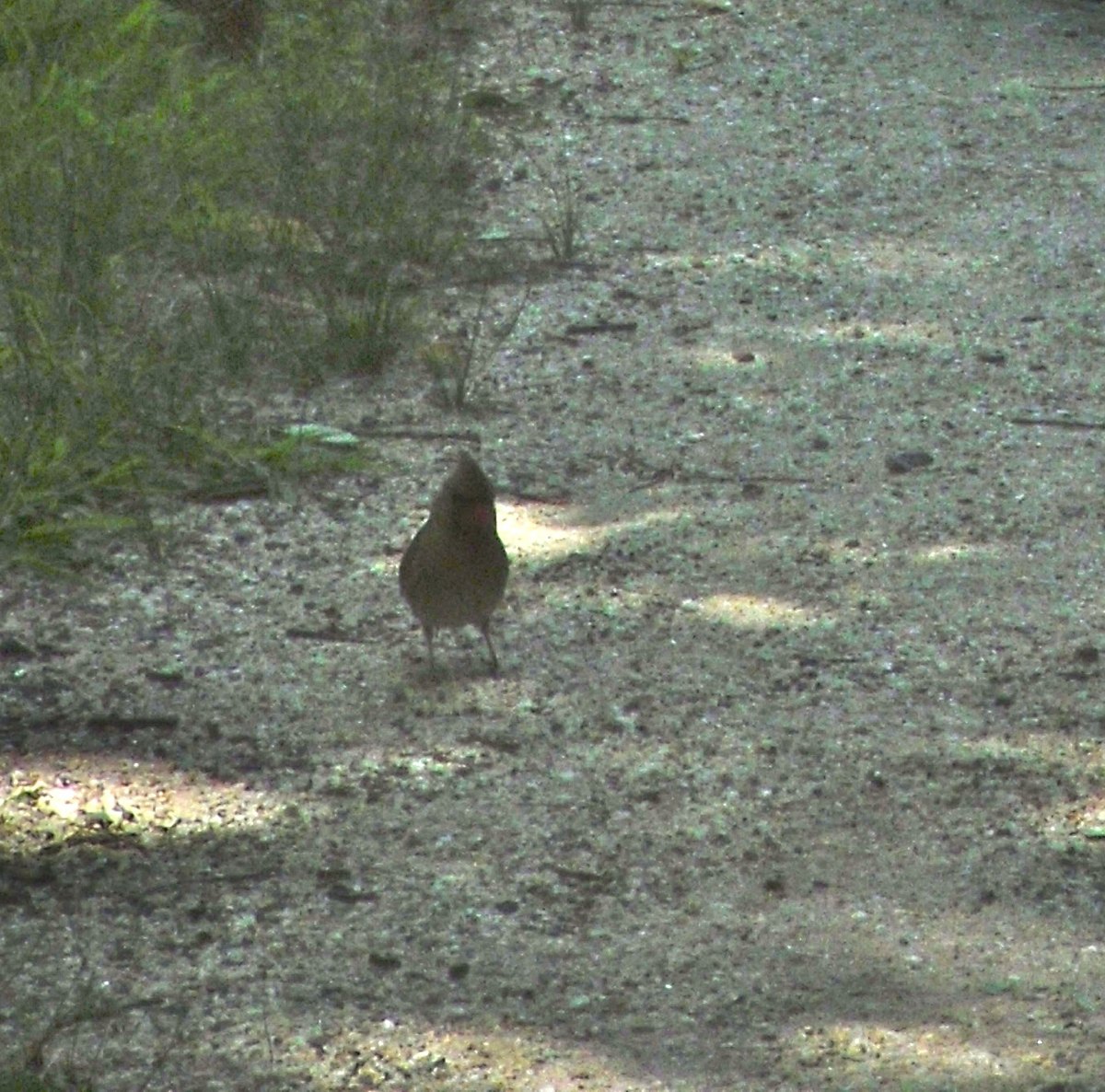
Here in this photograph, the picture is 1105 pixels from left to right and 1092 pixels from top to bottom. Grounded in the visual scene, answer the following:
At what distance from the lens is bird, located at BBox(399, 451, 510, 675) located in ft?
13.7

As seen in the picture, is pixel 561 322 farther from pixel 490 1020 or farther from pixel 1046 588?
pixel 490 1020

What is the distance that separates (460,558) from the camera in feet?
13.6

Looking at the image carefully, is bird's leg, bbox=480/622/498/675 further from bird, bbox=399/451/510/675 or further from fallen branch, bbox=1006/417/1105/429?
fallen branch, bbox=1006/417/1105/429

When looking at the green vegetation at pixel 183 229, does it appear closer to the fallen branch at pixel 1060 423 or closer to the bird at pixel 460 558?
the bird at pixel 460 558

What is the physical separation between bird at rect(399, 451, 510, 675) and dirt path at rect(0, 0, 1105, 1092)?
0.56ft

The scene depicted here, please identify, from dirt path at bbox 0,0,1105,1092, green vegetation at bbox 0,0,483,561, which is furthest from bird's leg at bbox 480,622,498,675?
green vegetation at bbox 0,0,483,561

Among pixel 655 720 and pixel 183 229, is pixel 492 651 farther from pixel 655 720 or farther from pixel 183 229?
pixel 183 229

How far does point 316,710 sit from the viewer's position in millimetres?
4145

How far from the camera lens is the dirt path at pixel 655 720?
3217 millimetres

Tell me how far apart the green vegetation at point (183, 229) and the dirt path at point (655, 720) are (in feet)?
0.66

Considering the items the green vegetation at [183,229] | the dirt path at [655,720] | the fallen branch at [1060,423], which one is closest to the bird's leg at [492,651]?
the dirt path at [655,720]

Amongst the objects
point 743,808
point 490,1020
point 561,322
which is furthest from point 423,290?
point 490,1020

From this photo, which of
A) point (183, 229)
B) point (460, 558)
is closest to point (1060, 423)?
point (460, 558)

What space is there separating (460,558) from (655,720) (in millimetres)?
465
